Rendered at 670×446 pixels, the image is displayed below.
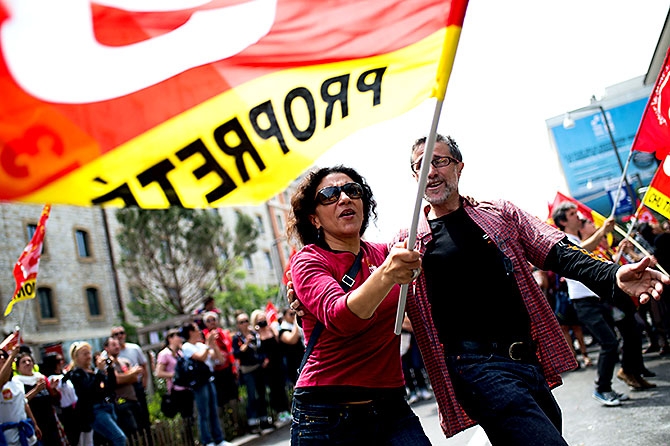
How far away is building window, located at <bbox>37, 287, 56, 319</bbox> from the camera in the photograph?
28.2m

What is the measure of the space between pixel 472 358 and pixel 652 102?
12.3 feet

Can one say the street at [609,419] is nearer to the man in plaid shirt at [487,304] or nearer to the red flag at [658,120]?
the red flag at [658,120]

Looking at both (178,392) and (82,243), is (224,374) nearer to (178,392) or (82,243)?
(178,392)

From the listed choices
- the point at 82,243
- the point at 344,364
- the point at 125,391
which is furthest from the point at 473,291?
the point at 82,243

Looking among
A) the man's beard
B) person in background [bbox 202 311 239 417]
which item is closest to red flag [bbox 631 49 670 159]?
the man's beard

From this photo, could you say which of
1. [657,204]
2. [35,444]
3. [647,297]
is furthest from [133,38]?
[35,444]

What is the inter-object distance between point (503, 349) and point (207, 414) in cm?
732

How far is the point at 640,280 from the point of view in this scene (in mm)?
2709

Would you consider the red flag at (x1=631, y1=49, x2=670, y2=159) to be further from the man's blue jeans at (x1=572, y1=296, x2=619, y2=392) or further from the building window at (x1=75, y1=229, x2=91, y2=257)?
the building window at (x1=75, y1=229, x2=91, y2=257)

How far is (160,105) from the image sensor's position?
90.4 inches

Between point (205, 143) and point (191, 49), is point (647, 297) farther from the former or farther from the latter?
point (191, 49)

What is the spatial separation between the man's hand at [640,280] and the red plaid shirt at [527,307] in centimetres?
47

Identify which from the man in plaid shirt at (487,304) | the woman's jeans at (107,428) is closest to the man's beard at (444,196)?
the man in plaid shirt at (487,304)

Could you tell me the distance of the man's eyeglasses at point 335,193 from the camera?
291 cm
